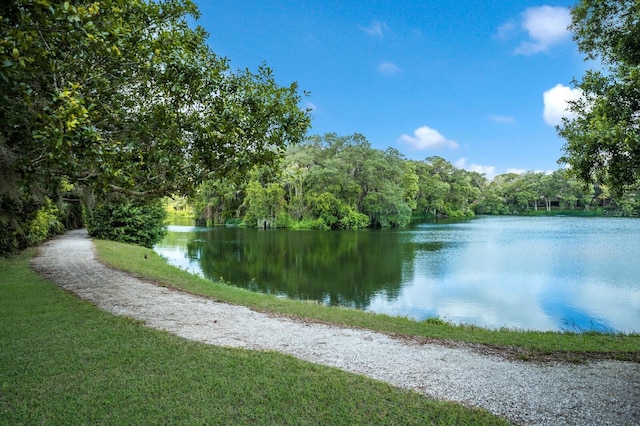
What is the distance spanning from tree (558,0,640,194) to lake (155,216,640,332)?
635 cm

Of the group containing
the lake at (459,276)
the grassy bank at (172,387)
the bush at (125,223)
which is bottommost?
the lake at (459,276)

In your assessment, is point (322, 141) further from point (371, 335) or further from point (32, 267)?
point (371, 335)

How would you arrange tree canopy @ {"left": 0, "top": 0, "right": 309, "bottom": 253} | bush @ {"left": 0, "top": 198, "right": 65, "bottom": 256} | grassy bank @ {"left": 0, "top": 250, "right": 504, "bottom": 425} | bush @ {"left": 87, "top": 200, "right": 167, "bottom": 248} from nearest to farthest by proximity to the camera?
tree canopy @ {"left": 0, "top": 0, "right": 309, "bottom": 253} → grassy bank @ {"left": 0, "top": 250, "right": 504, "bottom": 425} → bush @ {"left": 0, "top": 198, "right": 65, "bottom": 256} → bush @ {"left": 87, "top": 200, "right": 167, "bottom": 248}

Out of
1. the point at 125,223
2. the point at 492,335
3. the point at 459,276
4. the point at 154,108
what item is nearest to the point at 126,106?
the point at 154,108

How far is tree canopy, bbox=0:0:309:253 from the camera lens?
14.6 ft

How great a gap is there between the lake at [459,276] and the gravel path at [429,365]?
22.5 ft

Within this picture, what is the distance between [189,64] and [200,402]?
591 cm

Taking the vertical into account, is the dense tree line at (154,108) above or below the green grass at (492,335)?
above

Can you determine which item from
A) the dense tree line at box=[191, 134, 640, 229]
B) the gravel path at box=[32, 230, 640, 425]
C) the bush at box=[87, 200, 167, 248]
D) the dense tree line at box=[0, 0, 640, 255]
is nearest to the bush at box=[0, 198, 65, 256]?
the bush at box=[87, 200, 167, 248]

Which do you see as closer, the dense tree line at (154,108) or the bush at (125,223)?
the dense tree line at (154,108)

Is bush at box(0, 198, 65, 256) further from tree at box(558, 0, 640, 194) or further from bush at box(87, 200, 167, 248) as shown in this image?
tree at box(558, 0, 640, 194)

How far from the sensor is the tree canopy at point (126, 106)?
4.45m

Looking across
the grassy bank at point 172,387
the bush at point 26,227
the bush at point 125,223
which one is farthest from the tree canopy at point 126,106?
the bush at point 125,223

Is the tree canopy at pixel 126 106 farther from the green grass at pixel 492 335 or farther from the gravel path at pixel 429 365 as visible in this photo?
the green grass at pixel 492 335
